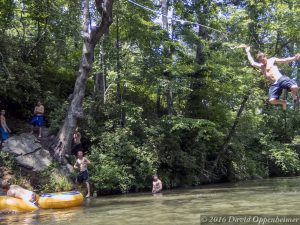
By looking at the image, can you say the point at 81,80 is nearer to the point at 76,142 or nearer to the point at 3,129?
the point at 76,142

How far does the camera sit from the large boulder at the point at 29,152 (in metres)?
14.2

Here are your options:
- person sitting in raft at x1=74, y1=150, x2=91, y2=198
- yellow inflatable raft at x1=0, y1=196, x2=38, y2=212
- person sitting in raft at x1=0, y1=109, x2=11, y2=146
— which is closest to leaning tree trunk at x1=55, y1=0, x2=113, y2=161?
person sitting in raft at x1=74, y1=150, x2=91, y2=198

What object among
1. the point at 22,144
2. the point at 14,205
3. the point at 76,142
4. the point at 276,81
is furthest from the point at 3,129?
the point at 276,81

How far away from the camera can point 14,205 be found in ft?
34.4

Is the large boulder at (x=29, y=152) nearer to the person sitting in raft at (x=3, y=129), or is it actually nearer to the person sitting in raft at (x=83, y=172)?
the person sitting in raft at (x=3, y=129)

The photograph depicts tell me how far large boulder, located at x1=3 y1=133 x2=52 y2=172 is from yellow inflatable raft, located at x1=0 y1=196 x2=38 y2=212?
11.3 feet

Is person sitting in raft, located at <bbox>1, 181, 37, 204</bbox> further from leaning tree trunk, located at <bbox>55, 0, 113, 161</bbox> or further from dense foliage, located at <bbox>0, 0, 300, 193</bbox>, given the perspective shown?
leaning tree trunk, located at <bbox>55, 0, 113, 161</bbox>

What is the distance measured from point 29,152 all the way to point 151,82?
6687 millimetres

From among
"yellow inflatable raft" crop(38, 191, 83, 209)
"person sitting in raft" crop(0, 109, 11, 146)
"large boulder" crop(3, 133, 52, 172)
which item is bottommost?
"yellow inflatable raft" crop(38, 191, 83, 209)

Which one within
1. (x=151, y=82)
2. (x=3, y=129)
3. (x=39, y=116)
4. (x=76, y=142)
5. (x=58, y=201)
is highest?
(x=151, y=82)

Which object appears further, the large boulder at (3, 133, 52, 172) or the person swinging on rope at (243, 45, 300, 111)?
the large boulder at (3, 133, 52, 172)

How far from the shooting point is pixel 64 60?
21016 millimetres

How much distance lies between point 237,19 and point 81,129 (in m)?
10.3

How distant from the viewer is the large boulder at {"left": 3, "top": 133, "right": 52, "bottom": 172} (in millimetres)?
14192
